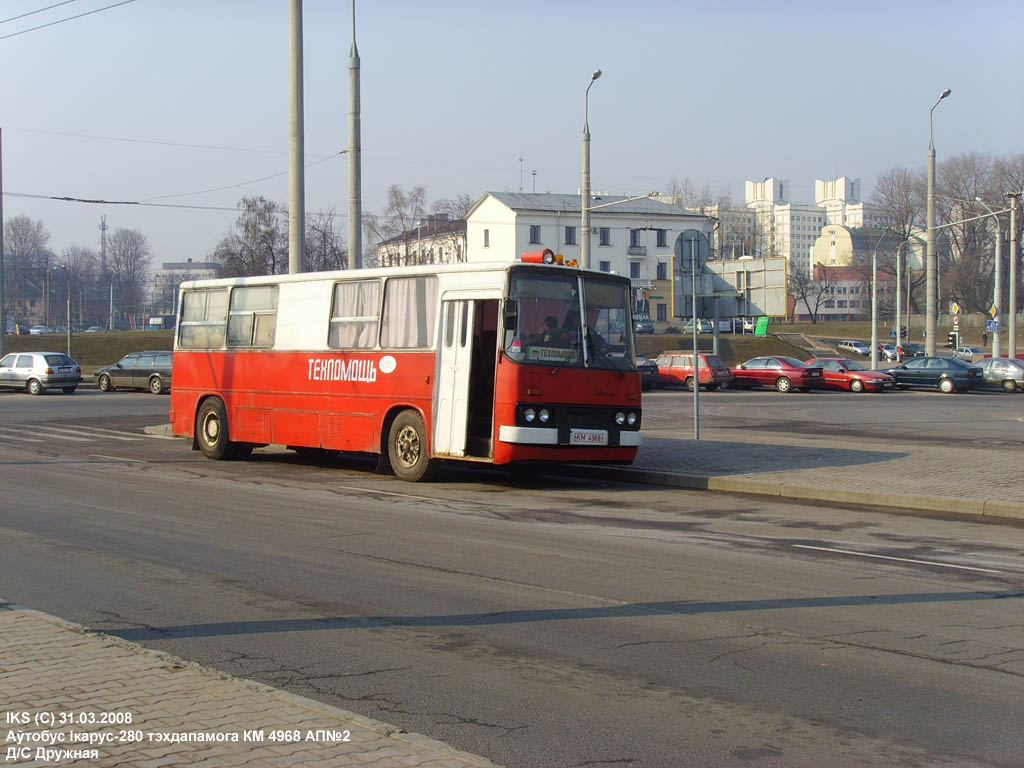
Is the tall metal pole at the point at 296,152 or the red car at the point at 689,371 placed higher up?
the tall metal pole at the point at 296,152

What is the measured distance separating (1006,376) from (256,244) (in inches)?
2665

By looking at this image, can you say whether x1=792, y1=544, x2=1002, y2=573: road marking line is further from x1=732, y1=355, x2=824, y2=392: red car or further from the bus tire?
x1=732, y1=355, x2=824, y2=392: red car

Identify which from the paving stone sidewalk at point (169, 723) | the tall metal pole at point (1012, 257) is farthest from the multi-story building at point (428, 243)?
the paving stone sidewalk at point (169, 723)

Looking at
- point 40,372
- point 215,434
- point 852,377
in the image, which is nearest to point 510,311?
point 215,434

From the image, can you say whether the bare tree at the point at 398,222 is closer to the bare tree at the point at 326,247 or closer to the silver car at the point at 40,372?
the bare tree at the point at 326,247

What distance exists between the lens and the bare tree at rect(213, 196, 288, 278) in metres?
93.4

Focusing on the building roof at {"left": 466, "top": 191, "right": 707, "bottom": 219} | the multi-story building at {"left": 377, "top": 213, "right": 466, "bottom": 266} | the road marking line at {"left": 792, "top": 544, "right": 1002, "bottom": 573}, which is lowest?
the road marking line at {"left": 792, "top": 544, "right": 1002, "bottom": 573}

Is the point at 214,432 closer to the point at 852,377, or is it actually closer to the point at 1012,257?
the point at 852,377

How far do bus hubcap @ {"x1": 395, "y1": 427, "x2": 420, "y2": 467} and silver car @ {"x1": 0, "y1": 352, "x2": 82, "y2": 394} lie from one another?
33.3 meters

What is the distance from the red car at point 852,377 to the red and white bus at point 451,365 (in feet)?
111

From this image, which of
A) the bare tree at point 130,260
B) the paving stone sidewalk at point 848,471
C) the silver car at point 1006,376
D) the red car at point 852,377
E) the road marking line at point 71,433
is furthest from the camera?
the bare tree at point 130,260

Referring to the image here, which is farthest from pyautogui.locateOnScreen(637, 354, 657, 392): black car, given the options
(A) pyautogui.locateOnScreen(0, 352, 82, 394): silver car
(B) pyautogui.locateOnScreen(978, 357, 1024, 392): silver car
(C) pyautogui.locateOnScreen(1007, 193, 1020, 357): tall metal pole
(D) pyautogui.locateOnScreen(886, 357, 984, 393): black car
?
(A) pyautogui.locateOnScreen(0, 352, 82, 394): silver car

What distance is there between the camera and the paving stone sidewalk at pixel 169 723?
4.39 m

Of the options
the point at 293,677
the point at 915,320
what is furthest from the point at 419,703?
the point at 915,320
